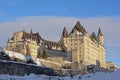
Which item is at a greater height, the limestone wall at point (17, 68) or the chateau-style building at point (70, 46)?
the chateau-style building at point (70, 46)

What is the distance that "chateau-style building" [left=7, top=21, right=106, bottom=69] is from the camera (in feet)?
480

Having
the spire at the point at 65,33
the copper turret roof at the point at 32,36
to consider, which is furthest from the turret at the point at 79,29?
the copper turret roof at the point at 32,36

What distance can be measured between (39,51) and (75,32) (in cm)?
2844

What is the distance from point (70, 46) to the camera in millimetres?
172375

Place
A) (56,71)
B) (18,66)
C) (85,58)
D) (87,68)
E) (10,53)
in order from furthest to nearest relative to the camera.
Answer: (85,58) → (87,68) → (56,71) → (10,53) → (18,66)

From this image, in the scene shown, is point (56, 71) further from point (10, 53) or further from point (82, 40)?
point (82, 40)

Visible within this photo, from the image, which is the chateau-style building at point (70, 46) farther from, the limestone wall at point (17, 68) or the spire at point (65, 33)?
the limestone wall at point (17, 68)

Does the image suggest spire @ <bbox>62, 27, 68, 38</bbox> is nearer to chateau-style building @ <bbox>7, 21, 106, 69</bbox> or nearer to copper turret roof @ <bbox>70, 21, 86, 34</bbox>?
chateau-style building @ <bbox>7, 21, 106, 69</bbox>

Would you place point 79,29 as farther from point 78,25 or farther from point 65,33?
point 65,33

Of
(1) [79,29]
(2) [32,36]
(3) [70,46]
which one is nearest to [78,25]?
(1) [79,29]

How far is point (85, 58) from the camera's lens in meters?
164

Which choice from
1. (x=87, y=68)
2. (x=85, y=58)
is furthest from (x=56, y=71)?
(x=85, y=58)

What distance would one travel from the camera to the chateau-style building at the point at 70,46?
146m

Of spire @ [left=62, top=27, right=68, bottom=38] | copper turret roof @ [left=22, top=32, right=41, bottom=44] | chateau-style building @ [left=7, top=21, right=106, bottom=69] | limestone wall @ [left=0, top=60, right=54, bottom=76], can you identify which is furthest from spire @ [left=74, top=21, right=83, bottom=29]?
limestone wall @ [left=0, top=60, right=54, bottom=76]
